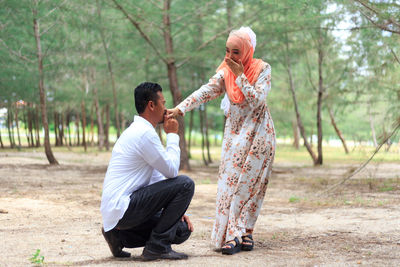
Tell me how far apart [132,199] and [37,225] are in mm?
2681

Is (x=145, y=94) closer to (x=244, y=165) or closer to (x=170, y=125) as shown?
(x=170, y=125)

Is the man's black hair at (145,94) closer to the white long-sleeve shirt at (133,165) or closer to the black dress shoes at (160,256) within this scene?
the white long-sleeve shirt at (133,165)

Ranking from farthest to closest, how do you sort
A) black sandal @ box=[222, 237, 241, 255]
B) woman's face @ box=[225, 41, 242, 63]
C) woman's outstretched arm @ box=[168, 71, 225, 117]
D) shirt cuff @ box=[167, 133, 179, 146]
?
woman's outstretched arm @ box=[168, 71, 225, 117]
woman's face @ box=[225, 41, 242, 63]
black sandal @ box=[222, 237, 241, 255]
shirt cuff @ box=[167, 133, 179, 146]

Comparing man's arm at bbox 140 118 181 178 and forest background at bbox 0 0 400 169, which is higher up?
forest background at bbox 0 0 400 169

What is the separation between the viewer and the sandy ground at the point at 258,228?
386cm

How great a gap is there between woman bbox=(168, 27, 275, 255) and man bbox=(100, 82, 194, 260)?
1.66ft

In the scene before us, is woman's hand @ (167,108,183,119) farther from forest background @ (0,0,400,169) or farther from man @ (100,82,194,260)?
forest background @ (0,0,400,169)

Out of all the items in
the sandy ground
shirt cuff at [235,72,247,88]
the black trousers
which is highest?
shirt cuff at [235,72,247,88]

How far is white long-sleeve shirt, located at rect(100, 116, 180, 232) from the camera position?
11.6 feet

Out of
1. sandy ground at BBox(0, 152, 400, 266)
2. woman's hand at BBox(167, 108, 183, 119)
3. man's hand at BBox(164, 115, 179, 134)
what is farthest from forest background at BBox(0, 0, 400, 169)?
man's hand at BBox(164, 115, 179, 134)

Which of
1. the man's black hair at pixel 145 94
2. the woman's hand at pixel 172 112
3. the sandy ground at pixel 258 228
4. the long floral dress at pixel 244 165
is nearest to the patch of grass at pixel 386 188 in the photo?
the sandy ground at pixel 258 228

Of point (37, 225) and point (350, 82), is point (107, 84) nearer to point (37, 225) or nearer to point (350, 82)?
point (350, 82)

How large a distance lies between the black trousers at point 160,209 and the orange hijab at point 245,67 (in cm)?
89

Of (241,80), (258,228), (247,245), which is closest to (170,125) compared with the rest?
(241,80)
